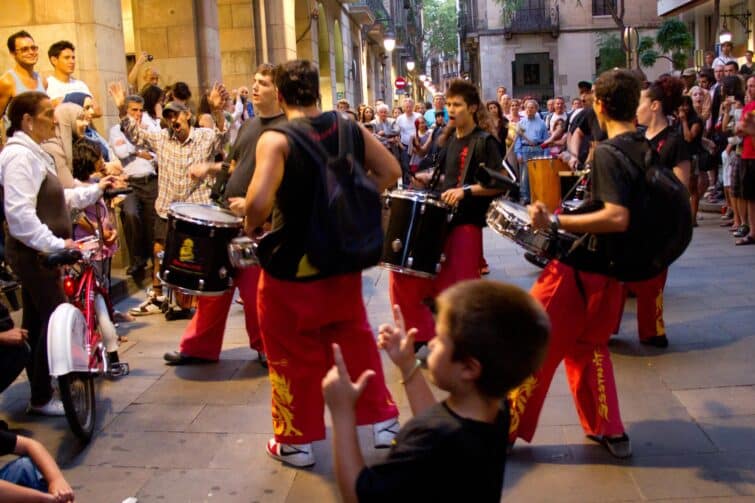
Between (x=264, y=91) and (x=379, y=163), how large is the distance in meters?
1.73

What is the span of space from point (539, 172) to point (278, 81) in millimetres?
6860

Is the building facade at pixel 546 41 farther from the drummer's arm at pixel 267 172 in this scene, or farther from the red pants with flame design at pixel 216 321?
the drummer's arm at pixel 267 172

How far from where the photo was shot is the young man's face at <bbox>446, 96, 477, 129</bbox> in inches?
256

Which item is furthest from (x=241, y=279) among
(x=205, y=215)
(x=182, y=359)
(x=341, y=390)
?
(x=341, y=390)

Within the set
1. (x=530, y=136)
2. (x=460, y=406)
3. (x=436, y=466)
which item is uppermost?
(x=530, y=136)

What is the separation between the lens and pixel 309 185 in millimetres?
4480

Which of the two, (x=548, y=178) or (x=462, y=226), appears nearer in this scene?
(x=462, y=226)

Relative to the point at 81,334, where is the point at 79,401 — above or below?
below

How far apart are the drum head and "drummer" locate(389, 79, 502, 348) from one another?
1.19 m

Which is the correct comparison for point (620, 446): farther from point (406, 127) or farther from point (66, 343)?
point (406, 127)

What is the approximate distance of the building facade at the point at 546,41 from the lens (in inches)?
2035

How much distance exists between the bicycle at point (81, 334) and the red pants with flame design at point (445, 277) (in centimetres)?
199

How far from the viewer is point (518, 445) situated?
197 inches

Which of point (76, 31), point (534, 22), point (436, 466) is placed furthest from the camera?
point (534, 22)
